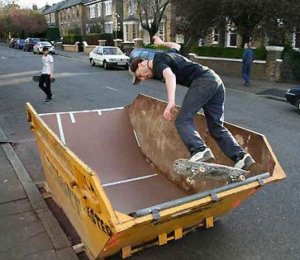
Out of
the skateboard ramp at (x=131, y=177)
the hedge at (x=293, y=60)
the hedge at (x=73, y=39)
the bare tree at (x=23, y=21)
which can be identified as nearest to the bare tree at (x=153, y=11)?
the hedge at (x=293, y=60)

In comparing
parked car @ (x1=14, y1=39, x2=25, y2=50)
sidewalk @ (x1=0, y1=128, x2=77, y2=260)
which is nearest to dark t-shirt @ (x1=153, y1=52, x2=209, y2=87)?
sidewalk @ (x1=0, y1=128, x2=77, y2=260)

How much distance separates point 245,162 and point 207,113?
739 mm

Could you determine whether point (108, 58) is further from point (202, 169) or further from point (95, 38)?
point (95, 38)

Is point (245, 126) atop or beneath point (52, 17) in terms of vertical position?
beneath

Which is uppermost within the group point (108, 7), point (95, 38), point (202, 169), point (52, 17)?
point (108, 7)

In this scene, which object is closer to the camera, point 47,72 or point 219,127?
point 219,127

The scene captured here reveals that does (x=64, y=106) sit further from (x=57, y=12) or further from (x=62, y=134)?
(x=57, y=12)

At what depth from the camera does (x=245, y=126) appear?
9266 mm

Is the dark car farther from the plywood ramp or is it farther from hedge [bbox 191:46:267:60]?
hedge [bbox 191:46:267:60]

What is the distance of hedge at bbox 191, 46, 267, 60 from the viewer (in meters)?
19.3

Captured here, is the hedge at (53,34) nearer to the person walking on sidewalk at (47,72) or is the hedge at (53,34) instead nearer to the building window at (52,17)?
the building window at (52,17)

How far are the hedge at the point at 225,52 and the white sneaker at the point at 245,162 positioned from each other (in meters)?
16.5

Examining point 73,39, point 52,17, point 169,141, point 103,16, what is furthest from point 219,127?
point 52,17

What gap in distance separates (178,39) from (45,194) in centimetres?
3034
